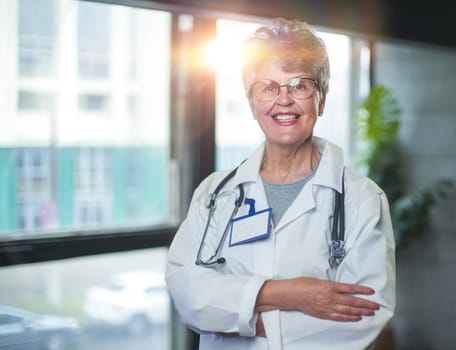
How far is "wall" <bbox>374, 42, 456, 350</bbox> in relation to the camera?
14.0 feet

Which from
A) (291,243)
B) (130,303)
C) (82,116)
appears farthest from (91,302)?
(291,243)

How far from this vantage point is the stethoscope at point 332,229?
4.55 feet

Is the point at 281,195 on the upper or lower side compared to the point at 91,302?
upper

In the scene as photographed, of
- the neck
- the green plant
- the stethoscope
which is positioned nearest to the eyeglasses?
the neck

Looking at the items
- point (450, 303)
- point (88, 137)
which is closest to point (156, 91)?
point (88, 137)

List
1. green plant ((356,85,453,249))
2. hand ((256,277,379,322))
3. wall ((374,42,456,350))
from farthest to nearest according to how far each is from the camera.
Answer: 1. wall ((374,42,456,350))
2. green plant ((356,85,453,249))
3. hand ((256,277,379,322))

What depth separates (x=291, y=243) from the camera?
141 centimetres

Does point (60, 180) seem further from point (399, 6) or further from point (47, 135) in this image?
point (399, 6)

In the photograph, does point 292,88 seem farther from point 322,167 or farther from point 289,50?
point 322,167

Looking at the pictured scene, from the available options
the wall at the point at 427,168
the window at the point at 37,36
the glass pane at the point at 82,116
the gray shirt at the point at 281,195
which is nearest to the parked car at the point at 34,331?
the glass pane at the point at 82,116

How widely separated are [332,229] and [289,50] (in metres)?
0.40

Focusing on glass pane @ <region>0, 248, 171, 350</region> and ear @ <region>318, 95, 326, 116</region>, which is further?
glass pane @ <region>0, 248, 171, 350</region>

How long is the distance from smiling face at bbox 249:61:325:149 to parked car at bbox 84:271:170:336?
6.57ft

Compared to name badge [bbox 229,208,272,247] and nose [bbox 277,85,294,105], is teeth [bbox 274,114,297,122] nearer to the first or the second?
nose [bbox 277,85,294,105]
